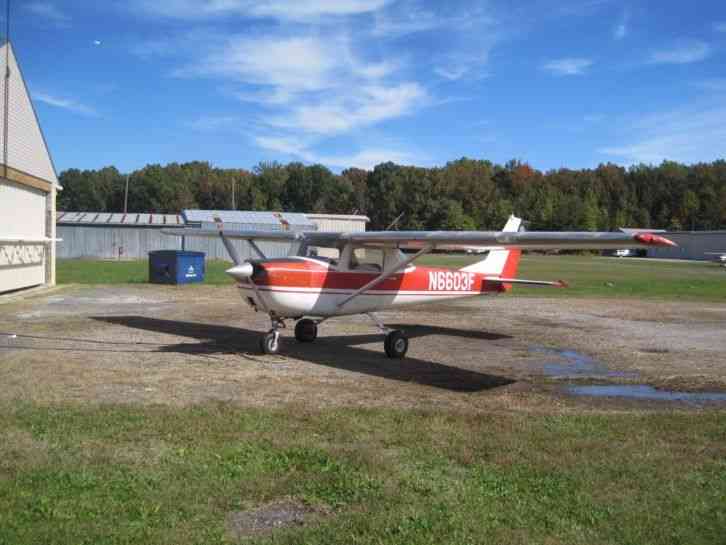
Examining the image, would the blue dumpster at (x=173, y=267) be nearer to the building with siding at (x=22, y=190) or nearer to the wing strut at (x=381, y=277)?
the building with siding at (x=22, y=190)

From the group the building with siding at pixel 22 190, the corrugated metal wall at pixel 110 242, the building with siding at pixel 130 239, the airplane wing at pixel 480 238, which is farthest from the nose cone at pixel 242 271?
the corrugated metal wall at pixel 110 242

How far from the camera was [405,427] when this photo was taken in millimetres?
6883

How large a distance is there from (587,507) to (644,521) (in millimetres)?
388

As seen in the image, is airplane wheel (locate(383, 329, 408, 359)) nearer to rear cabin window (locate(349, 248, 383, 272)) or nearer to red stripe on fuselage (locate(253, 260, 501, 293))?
red stripe on fuselage (locate(253, 260, 501, 293))

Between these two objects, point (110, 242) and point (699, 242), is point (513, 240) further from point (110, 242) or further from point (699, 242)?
point (699, 242)

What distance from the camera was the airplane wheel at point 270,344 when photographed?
11594 millimetres

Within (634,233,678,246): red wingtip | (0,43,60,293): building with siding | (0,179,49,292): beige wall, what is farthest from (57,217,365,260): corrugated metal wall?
(634,233,678,246): red wingtip

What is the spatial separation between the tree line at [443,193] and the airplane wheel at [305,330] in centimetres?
8356

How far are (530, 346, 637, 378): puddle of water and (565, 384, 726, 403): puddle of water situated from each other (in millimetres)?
805

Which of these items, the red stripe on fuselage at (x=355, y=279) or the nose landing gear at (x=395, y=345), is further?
the nose landing gear at (x=395, y=345)

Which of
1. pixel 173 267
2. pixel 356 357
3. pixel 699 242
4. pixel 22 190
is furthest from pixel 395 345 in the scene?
pixel 699 242

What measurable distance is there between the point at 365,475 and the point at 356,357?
20.7 ft

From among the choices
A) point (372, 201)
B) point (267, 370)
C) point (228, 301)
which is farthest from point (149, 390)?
point (372, 201)

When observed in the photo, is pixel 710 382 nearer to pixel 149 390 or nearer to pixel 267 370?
pixel 267 370
